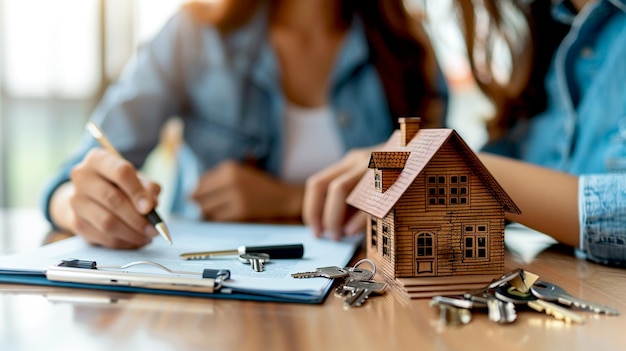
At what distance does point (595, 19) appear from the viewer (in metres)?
1.01

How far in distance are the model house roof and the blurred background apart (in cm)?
215

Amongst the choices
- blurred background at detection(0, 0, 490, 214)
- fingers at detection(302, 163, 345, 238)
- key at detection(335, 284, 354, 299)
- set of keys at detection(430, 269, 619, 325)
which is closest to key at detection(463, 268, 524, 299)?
set of keys at detection(430, 269, 619, 325)

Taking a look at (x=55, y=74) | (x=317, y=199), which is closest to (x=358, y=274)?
(x=317, y=199)

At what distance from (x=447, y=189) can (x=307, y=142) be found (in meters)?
0.91

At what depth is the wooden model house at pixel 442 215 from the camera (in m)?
0.54

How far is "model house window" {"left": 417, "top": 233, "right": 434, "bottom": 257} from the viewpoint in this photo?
54 cm

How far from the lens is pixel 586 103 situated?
1018 mm

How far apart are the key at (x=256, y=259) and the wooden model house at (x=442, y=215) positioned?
5.7 inches

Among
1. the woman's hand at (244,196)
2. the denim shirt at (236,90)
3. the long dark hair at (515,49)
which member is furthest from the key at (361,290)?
the denim shirt at (236,90)

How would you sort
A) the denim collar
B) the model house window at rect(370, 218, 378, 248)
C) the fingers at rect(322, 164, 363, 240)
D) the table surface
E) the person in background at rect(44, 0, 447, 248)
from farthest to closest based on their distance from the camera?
the person in background at rect(44, 0, 447, 248) < the denim collar < the fingers at rect(322, 164, 363, 240) < the model house window at rect(370, 218, 378, 248) < the table surface

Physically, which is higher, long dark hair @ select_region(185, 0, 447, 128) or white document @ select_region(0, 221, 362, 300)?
long dark hair @ select_region(185, 0, 447, 128)

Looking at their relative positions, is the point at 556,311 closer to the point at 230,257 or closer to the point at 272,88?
the point at 230,257

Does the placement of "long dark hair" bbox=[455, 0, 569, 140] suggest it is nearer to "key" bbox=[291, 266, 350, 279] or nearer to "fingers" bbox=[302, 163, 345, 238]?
"fingers" bbox=[302, 163, 345, 238]

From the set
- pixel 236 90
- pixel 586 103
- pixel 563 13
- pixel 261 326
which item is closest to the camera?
pixel 261 326
